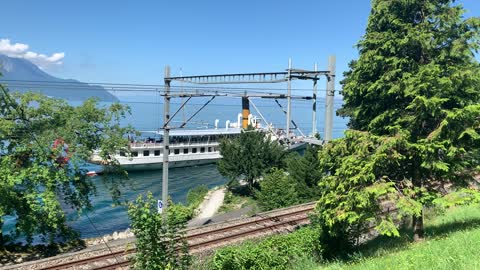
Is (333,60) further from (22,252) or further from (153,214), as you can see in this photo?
(22,252)

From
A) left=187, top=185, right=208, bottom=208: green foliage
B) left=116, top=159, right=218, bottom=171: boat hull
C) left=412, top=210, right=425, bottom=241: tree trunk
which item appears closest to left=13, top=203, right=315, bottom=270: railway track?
left=412, top=210, right=425, bottom=241: tree trunk

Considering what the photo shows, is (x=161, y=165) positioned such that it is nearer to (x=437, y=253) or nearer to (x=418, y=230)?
(x=418, y=230)

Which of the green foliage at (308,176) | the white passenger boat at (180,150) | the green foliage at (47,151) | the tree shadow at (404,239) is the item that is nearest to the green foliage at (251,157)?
the green foliage at (308,176)

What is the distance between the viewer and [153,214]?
8602 mm

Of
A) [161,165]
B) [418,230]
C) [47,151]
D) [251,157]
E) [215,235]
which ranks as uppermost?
[47,151]

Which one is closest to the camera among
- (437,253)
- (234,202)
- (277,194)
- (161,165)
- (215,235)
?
(437,253)

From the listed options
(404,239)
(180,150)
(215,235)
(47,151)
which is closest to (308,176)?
(215,235)

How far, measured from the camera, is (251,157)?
3650 centimetres

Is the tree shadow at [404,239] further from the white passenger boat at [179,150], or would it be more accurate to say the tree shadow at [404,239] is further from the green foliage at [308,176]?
the white passenger boat at [179,150]

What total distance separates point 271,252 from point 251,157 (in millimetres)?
23422

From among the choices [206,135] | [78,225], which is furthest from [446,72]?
[206,135]

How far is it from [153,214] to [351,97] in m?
8.00

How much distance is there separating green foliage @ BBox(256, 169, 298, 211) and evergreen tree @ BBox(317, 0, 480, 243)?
1361 centimetres

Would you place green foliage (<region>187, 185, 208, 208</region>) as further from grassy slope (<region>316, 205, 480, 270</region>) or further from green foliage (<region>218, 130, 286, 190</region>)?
grassy slope (<region>316, 205, 480, 270</region>)
